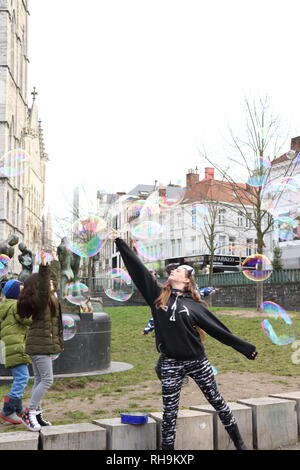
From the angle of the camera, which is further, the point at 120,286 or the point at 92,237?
the point at 120,286

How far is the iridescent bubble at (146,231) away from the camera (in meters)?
10.7

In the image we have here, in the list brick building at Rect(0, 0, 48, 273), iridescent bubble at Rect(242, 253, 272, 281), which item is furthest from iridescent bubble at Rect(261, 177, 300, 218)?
brick building at Rect(0, 0, 48, 273)

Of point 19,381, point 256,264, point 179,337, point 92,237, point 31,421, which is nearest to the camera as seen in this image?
point 179,337

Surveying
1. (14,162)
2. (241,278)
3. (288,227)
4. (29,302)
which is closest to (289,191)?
(288,227)

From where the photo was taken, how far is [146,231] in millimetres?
11039

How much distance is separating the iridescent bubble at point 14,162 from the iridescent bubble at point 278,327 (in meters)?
7.18

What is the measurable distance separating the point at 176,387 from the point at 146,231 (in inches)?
243

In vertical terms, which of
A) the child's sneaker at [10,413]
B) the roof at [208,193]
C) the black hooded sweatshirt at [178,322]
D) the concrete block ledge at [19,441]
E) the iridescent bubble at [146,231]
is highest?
the roof at [208,193]

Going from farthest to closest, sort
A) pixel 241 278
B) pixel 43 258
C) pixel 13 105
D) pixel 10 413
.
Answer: pixel 13 105 → pixel 241 278 → pixel 10 413 → pixel 43 258

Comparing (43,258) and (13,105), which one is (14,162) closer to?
(43,258)

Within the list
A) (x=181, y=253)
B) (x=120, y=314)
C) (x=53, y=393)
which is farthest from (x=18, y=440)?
(x=181, y=253)

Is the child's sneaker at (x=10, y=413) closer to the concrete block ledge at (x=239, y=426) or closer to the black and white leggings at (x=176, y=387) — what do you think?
the concrete block ledge at (x=239, y=426)

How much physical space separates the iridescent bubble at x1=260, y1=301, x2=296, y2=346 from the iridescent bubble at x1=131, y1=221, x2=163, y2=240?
8.25 ft

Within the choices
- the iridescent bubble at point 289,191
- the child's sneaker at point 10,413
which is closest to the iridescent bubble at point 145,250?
the iridescent bubble at point 289,191
